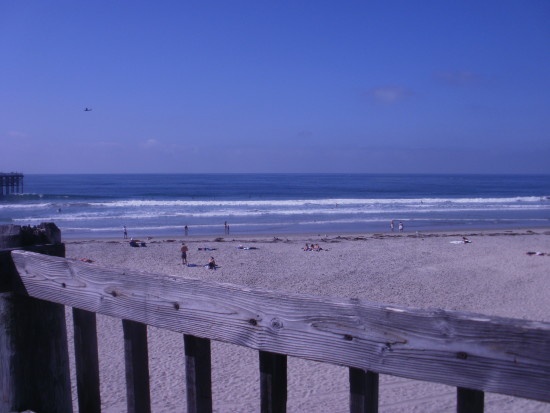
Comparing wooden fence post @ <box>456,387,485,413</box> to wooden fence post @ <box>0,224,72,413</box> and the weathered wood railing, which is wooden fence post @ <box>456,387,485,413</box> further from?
wooden fence post @ <box>0,224,72,413</box>

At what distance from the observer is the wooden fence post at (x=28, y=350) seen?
2141 millimetres

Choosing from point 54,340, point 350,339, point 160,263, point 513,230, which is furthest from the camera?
point 513,230

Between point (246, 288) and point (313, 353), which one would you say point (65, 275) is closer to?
point (246, 288)

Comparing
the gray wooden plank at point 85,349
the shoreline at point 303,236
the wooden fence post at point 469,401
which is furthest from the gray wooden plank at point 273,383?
the shoreline at point 303,236

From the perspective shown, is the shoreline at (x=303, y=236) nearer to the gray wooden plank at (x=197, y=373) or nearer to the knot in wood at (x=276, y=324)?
the gray wooden plank at (x=197, y=373)

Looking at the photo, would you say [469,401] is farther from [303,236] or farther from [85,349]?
[303,236]

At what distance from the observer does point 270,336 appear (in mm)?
1541

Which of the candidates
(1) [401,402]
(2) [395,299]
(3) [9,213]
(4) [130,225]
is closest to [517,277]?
(2) [395,299]

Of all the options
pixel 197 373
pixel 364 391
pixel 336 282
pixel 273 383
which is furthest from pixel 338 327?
pixel 336 282

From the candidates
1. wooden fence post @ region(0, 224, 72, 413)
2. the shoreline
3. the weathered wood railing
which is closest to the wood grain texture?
the weathered wood railing

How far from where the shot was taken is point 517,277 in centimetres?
1620

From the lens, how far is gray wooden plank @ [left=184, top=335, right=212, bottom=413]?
67.6 inches

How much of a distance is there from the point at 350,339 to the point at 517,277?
55.0ft

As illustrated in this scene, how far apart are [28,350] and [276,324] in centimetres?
125
